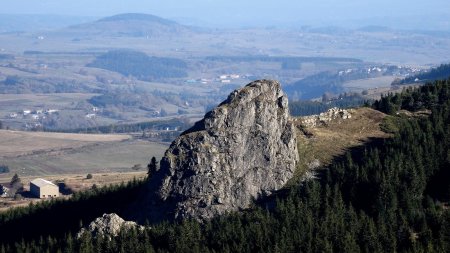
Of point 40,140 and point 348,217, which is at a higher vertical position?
point 348,217

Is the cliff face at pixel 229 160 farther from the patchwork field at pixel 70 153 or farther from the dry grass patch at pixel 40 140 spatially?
the dry grass patch at pixel 40 140

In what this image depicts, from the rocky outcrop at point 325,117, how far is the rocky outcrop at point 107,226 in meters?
19.3

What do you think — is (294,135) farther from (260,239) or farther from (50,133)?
(50,133)

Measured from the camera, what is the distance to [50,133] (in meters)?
193

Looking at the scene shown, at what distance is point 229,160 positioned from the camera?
218 feet

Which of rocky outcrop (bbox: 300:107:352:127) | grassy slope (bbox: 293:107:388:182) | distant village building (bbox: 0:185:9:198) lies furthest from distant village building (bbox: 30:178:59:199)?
grassy slope (bbox: 293:107:388:182)

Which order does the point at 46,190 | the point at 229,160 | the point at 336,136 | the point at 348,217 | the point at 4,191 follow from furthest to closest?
the point at 4,191 → the point at 46,190 → the point at 336,136 → the point at 229,160 → the point at 348,217

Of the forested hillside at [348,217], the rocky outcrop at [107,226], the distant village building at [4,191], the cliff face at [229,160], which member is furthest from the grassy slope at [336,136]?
the distant village building at [4,191]

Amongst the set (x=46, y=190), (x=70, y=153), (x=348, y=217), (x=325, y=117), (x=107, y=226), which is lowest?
(x=70, y=153)

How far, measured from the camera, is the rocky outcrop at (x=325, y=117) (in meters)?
75.6

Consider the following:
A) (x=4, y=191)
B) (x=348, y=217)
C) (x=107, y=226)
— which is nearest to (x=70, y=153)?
(x=4, y=191)

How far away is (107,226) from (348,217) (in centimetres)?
1653

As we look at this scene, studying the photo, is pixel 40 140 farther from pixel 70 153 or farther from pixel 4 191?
pixel 4 191

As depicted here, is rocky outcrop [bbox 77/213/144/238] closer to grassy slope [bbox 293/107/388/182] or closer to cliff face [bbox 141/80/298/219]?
cliff face [bbox 141/80/298/219]
